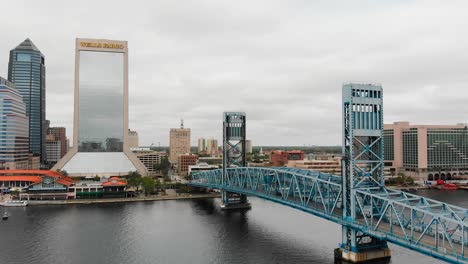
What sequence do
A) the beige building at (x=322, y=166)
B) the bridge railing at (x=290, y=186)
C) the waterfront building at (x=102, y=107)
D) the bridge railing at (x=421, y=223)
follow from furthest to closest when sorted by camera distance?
the beige building at (x=322, y=166) < the waterfront building at (x=102, y=107) < the bridge railing at (x=290, y=186) < the bridge railing at (x=421, y=223)

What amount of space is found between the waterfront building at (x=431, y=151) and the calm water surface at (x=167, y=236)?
354 ft

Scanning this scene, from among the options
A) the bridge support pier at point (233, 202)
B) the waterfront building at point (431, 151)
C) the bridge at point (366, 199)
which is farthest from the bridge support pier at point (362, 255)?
the waterfront building at point (431, 151)

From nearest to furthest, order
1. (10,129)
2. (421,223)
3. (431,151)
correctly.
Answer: (421,223)
(10,129)
(431,151)

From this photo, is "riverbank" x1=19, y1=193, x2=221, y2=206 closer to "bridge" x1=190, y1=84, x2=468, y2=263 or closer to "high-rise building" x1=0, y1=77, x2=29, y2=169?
"bridge" x1=190, y1=84, x2=468, y2=263

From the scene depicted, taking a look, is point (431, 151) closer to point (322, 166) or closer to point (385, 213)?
point (322, 166)

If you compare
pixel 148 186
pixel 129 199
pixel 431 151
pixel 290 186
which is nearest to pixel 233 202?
pixel 148 186

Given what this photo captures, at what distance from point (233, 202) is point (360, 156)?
5155 centimetres

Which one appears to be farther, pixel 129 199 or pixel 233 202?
pixel 129 199

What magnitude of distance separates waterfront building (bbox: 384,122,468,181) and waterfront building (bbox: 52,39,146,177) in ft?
412

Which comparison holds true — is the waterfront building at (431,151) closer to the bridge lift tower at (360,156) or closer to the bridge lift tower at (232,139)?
the bridge lift tower at (232,139)

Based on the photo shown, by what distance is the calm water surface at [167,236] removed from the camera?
57.3 m

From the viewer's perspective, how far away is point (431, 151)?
7037 inches

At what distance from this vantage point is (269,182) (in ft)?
267

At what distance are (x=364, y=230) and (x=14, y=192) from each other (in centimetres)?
11280
